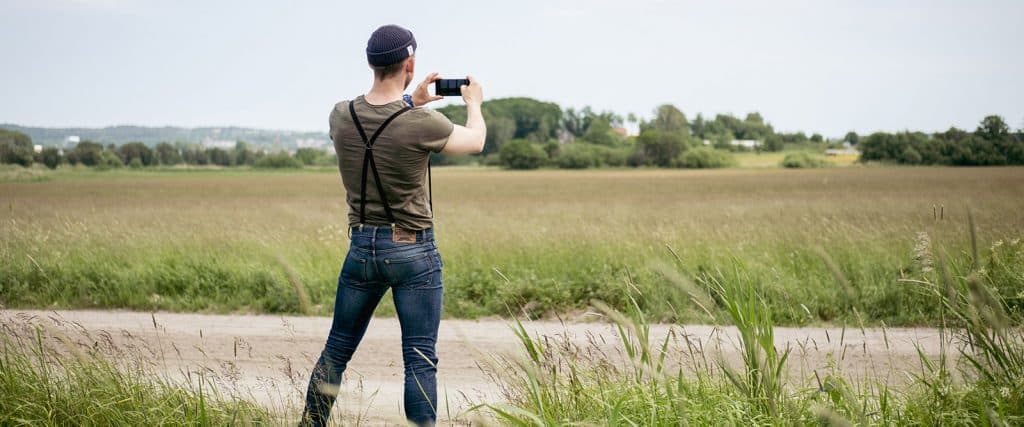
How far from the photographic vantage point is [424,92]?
396 cm

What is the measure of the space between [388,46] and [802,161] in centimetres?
6482

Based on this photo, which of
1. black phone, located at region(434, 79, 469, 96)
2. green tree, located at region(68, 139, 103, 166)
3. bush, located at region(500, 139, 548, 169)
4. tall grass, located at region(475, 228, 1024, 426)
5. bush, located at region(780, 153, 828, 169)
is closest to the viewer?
tall grass, located at region(475, 228, 1024, 426)

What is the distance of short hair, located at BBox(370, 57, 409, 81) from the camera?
3561mm

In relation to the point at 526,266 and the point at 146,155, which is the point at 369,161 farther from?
the point at 146,155

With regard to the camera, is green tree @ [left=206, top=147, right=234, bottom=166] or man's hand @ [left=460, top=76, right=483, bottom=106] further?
green tree @ [left=206, top=147, right=234, bottom=166]

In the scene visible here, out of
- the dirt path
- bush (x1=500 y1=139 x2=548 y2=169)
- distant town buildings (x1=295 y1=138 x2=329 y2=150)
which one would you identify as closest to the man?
the dirt path

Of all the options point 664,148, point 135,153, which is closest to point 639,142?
point 664,148

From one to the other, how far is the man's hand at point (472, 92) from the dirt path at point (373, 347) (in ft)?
6.38

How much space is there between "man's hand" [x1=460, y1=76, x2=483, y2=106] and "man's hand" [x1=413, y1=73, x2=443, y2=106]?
0.56 ft

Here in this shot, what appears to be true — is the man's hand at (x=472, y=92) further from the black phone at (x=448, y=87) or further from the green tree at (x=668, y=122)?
the green tree at (x=668, y=122)

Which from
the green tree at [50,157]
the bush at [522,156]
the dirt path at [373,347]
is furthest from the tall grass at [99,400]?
the bush at [522,156]

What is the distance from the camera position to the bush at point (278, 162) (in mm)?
67625

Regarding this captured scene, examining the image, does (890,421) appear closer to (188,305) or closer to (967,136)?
(188,305)

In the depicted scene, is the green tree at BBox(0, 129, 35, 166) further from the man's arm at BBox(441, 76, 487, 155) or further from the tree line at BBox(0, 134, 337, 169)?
the man's arm at BBox(441, 76, 487, 155)
